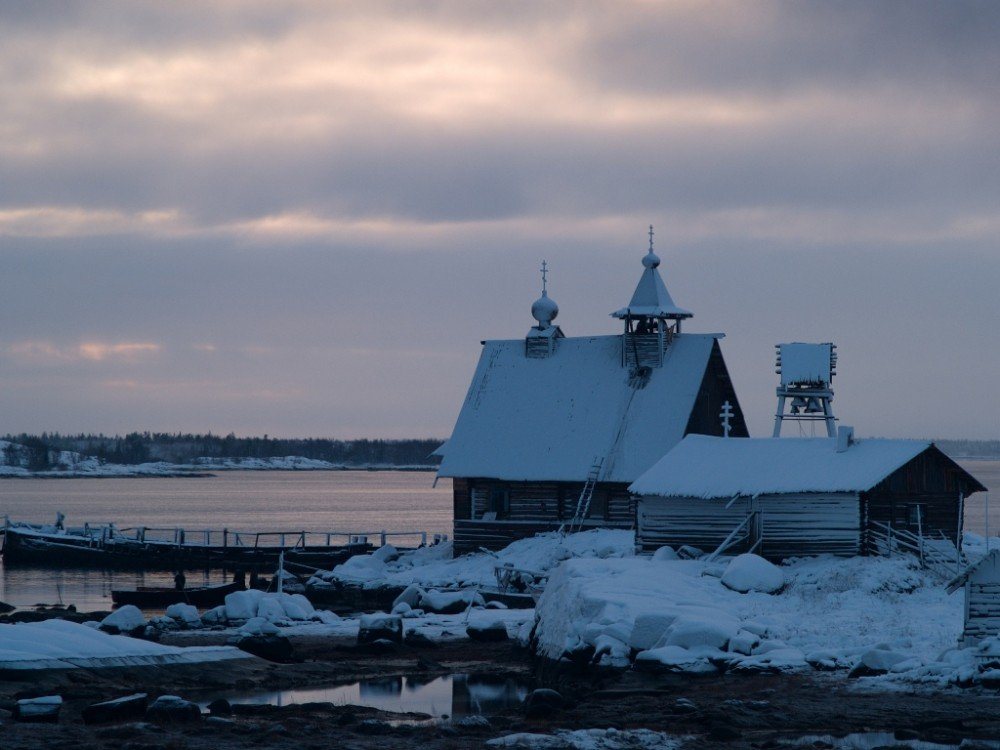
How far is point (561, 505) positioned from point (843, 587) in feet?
61.1

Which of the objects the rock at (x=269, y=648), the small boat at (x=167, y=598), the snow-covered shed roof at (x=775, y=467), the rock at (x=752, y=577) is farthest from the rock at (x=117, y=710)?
the small boat at (x=167, y=598)

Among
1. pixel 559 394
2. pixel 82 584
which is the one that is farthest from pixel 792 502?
pixel 82 584

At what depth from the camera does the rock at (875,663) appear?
26.8 meters

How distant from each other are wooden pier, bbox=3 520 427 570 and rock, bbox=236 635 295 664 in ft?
86.9

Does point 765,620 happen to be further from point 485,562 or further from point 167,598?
point 167,598

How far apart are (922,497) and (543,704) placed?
19630mm

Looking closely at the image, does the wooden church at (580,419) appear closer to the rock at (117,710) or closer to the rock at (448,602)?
the rock at (448,602)

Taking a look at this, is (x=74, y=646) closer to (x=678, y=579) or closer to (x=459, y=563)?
(x=678, y=579)

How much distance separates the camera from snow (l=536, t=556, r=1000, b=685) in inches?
1102

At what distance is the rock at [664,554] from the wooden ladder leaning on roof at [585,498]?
10963 millimetres

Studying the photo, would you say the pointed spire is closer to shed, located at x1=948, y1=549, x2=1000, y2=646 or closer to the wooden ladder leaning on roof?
the wooden ladder leaning on roof

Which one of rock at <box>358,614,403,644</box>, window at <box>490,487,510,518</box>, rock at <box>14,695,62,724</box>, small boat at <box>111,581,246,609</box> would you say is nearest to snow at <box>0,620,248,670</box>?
rock at <box>14,695,62,724</box>

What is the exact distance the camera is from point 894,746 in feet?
70.8

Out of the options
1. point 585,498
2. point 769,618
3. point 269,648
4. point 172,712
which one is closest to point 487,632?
point 269,648
